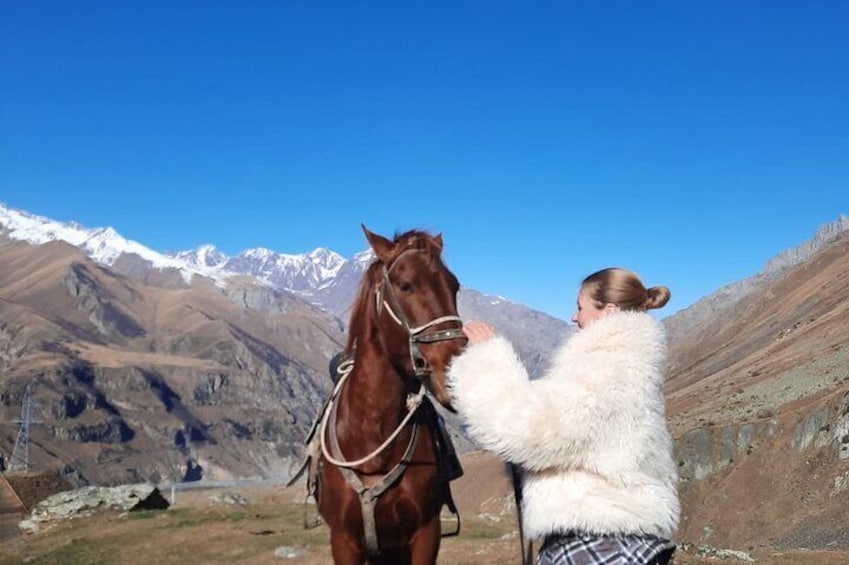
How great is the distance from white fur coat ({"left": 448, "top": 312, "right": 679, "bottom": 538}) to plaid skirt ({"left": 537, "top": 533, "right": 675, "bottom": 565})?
64 mm

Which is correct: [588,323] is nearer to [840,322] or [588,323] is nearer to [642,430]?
[642,430]

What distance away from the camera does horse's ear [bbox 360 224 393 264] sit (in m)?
5.69

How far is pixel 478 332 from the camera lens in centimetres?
430

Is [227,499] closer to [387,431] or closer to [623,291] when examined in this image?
[387,431]

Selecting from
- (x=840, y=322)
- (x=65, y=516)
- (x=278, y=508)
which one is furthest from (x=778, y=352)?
(x=65, y=516)

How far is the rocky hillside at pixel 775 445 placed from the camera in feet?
125

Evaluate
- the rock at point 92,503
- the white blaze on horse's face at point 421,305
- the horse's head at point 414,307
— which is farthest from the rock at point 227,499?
the white blaze on horse's face at point 421,305

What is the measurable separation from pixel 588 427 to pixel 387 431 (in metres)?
2.62

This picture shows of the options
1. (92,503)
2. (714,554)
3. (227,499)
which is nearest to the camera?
(714,554)

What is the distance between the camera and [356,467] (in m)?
6.05

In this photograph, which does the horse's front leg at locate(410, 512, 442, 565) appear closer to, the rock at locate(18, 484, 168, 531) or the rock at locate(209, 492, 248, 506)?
the rock at locate(18, 484, 168, 531)

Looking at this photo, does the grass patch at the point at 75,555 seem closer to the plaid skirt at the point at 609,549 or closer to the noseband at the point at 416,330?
the noseband at the point at 416,330

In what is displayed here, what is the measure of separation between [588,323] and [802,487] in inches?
1693

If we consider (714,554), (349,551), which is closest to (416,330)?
(349,551)
